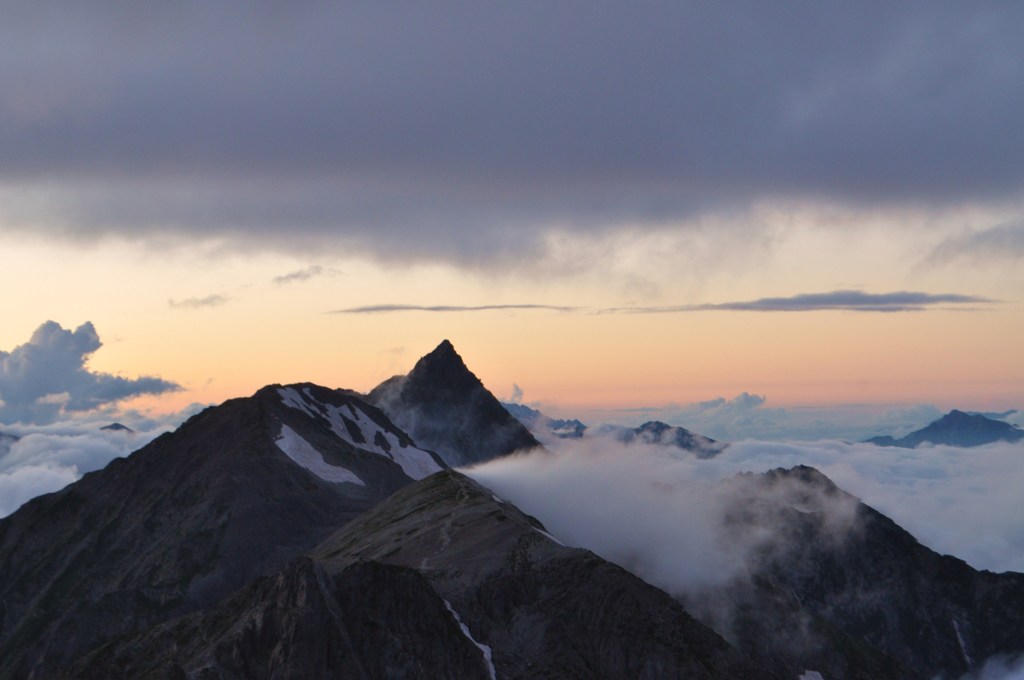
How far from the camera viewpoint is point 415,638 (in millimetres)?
150625

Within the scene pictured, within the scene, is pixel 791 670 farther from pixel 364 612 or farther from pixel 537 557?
pixel 364 612

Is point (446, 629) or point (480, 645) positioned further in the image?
point (480, 645)

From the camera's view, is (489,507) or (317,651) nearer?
(317,651)

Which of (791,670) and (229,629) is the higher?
(229,629)

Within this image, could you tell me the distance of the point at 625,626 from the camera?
515 ft

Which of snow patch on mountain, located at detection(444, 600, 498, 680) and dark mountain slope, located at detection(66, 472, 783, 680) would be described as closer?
dark mountain slope, located at detection(66, 472, 783, 680)

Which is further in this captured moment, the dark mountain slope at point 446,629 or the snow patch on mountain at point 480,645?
the snow patch on mountain at point 480,645

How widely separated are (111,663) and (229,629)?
21.5m

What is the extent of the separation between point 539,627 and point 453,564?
19.2m

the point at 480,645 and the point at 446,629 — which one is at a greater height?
the point at 446,629

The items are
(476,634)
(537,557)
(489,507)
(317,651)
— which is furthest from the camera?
(489,507)

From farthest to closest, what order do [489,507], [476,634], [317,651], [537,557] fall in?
[489,507], [537,557], [476,634], [317,651]

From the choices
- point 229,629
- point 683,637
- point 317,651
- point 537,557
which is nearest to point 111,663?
point 229,629

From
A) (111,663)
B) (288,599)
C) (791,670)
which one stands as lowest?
(791,670)
